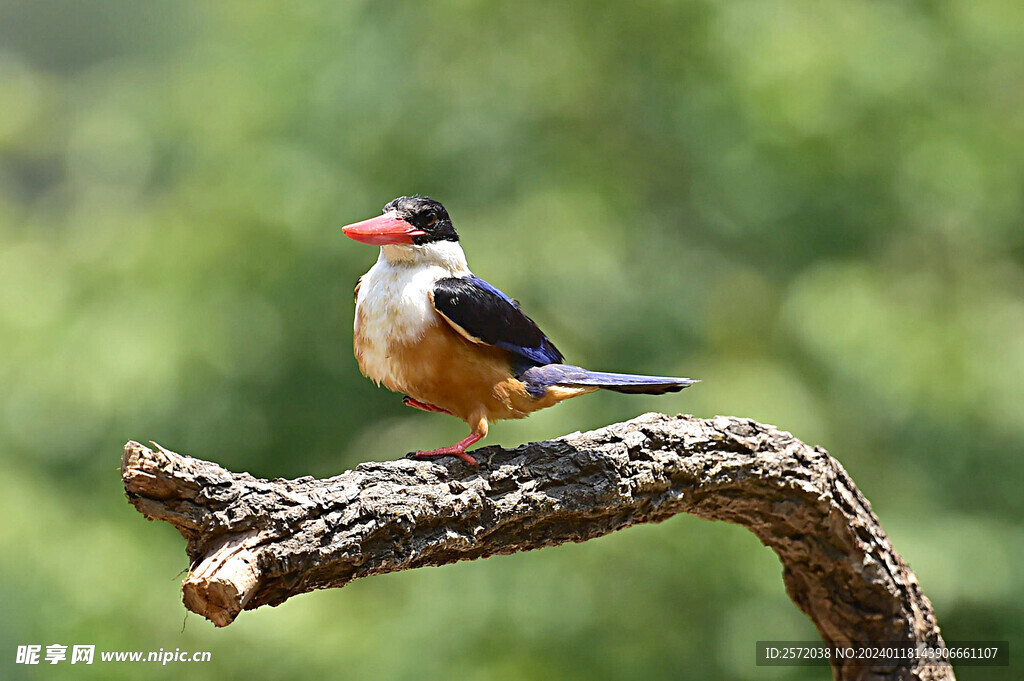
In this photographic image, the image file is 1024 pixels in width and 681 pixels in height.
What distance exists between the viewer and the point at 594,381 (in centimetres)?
161

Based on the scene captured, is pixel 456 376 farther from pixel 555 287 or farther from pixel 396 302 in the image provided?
pixel 555 287

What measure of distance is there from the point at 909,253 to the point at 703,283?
2.56 ft

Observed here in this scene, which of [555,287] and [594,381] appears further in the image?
[555,287]

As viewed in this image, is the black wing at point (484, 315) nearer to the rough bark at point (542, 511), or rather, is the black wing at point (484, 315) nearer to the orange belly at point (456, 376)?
the orange belly at point (456, 376)

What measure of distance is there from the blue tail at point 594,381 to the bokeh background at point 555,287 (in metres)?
1.42

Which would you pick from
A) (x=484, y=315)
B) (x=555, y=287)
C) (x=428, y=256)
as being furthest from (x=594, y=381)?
(x=555, y=287)

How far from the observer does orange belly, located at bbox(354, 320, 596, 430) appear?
1.53 m

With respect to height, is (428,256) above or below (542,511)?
above

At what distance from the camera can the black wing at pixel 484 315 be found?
1521 millimetres

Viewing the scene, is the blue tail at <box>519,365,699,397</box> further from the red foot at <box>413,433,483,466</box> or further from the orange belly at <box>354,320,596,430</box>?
the red foot at <box>413,433,483,466</box>

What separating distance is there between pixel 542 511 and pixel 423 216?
49cm

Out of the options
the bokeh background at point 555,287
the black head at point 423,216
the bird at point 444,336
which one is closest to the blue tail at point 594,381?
the bird at point 444,336

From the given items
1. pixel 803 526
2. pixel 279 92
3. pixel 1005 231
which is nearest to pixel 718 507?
pixel 803 526

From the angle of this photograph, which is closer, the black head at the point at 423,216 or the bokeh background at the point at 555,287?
the black head at the point at 423,216
